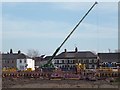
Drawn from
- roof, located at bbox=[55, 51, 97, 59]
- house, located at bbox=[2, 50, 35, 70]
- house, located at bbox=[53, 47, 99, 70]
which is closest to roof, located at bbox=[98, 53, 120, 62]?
house, located at bbox=[53, 47, 99, 70]

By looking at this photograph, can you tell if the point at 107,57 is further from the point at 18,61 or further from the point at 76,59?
the point at 18,61

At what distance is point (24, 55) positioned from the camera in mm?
91750

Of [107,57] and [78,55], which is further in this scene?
[107,57]

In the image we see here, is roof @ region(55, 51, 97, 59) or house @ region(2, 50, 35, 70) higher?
roof @ region(55, 51, 97, 59)

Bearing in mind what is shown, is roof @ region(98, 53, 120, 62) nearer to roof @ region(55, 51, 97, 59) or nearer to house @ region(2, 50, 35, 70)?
roof @ region(55, 51, 97, 59)

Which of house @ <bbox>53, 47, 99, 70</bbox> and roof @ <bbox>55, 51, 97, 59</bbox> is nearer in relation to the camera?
house @ <bbox>53, 47, 99, 70</bbox>

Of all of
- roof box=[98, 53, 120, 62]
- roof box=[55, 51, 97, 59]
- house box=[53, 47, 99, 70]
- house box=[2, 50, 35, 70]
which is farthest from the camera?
roof box=[98, 53, 120, 62]

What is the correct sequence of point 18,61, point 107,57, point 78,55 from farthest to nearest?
point 107,57 < point 78,55 < point 18,61

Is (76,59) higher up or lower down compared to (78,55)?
lower down

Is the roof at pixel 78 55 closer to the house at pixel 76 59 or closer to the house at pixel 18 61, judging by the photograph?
the house at pixel 76 59

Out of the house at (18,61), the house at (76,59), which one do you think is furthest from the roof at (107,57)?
the house at (18,61)

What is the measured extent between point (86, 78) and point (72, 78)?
6.97 feet

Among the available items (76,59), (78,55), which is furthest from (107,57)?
(76,59)

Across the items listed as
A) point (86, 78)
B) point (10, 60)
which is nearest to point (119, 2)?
point (86, 78)
